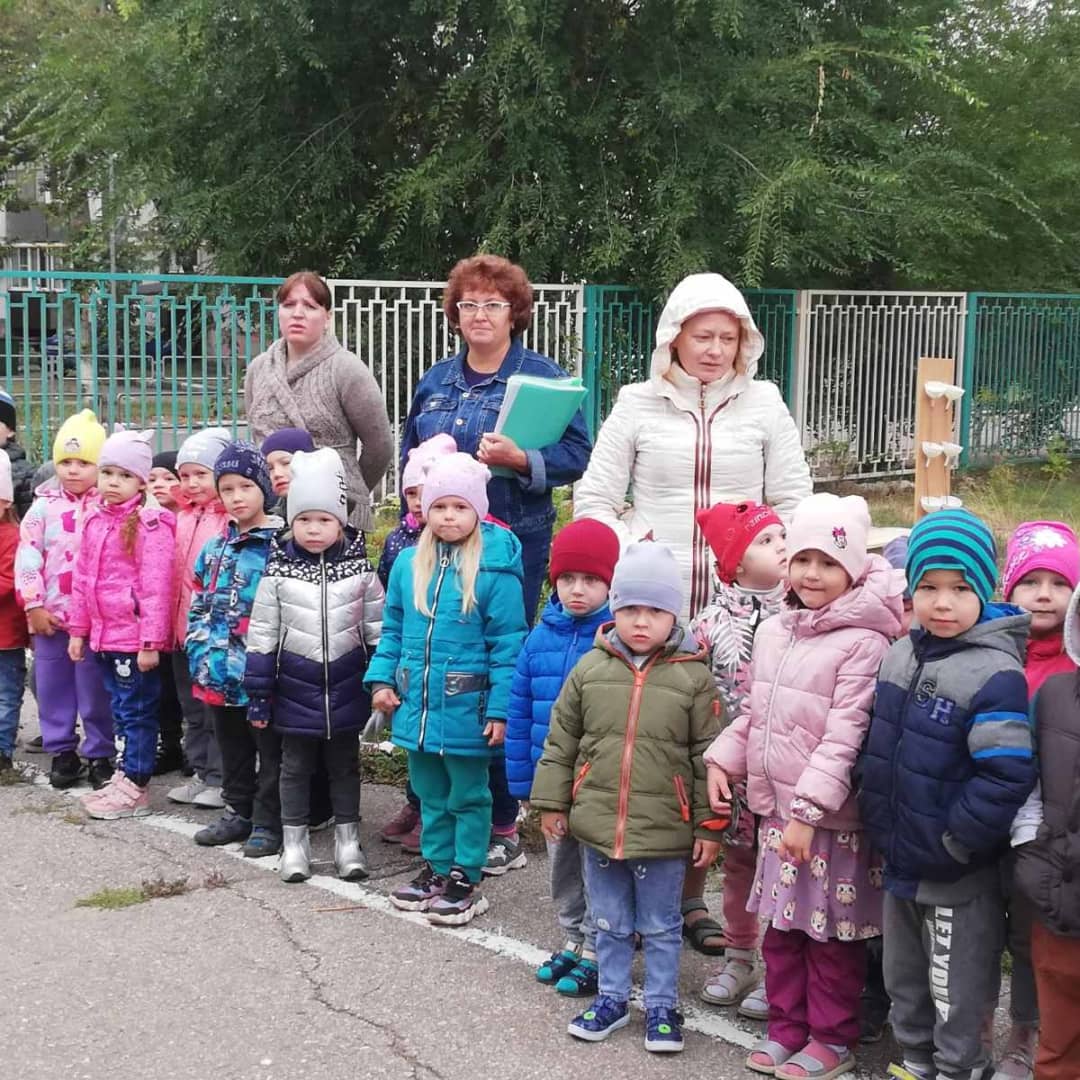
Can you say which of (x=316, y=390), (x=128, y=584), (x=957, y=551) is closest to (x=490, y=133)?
(x=316, y=390)

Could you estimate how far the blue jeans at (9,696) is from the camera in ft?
21.4

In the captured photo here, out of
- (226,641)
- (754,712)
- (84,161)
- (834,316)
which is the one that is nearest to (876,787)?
(754,712)

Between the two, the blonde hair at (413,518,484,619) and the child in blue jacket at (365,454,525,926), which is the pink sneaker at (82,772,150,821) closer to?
the child in blue jacket at (365,454,525,926)

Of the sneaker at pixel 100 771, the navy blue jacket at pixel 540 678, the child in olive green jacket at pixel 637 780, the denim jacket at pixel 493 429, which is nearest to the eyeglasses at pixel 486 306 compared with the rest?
the denim jacket at pixel 493 429

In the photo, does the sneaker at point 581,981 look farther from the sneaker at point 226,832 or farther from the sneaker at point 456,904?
the sneaker at point 226,832

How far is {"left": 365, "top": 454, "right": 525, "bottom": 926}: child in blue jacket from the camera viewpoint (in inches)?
184

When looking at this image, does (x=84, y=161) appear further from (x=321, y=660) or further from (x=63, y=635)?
(x=321, y=660)

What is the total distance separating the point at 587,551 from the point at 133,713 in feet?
8.31

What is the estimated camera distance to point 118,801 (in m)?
5.85

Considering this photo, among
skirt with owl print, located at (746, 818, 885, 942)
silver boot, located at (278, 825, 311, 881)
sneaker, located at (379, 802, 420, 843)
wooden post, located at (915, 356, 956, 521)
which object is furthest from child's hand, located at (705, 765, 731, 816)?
wooden post, located at (915, 356, 956, 521)

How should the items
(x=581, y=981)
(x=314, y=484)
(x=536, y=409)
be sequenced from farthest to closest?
1. (x=314, y=484)
2. (x=536, y=409)
3. (x=581, y=981)

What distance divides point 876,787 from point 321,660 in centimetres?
224

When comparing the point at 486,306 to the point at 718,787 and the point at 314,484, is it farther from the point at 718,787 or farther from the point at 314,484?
the point at 718,787

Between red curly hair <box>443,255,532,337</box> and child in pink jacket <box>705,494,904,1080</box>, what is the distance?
5.87 ft
